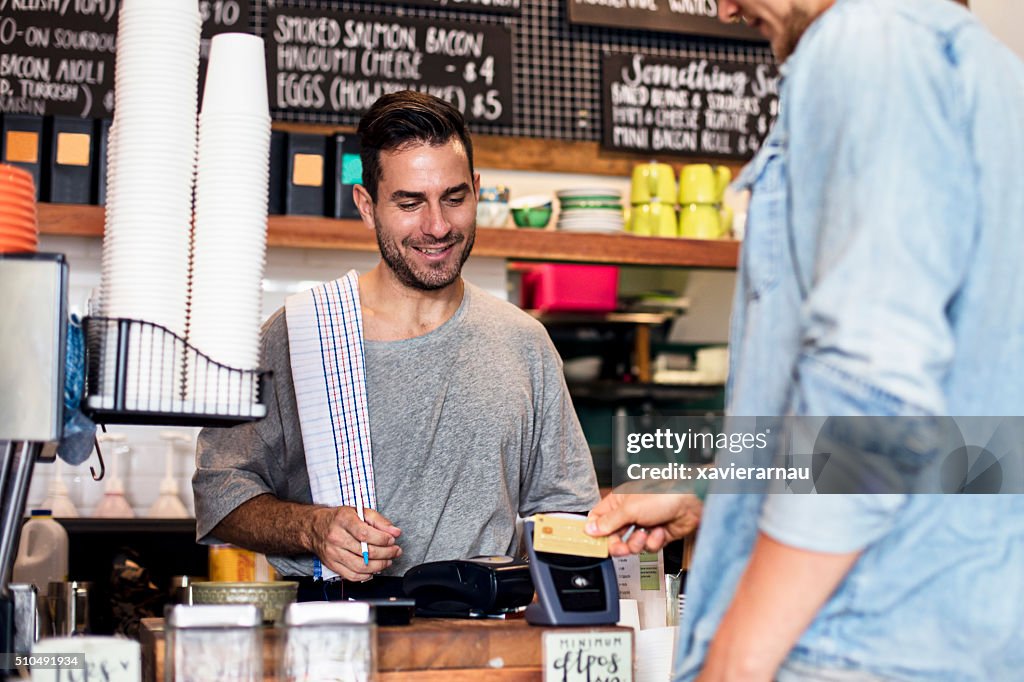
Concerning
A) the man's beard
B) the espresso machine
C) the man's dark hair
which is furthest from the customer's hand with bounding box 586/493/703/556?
the man's dark hair

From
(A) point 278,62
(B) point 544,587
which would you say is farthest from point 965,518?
(A) point 278,62

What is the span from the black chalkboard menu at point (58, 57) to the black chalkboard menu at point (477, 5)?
0.65m

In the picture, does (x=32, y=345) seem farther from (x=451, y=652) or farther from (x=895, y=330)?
(x=895, y=330)

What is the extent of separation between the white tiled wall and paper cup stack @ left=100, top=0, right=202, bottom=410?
90.3 inches

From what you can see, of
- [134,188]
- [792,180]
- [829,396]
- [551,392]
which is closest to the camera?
[829,396]

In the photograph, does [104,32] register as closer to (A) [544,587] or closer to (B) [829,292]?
(A) [544,587]

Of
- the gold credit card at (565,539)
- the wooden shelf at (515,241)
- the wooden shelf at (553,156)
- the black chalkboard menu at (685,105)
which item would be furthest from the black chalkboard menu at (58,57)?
the gold credit card at (565,539)

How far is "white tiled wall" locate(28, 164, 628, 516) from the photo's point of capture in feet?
11.6

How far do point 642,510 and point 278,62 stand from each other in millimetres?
2620

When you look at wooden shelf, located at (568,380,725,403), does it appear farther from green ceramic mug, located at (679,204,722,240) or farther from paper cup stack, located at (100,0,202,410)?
paper cup stack, located at (100,0,202,410)

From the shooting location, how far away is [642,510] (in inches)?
52.4

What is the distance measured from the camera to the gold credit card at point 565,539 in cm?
138

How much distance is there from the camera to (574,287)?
4773mm

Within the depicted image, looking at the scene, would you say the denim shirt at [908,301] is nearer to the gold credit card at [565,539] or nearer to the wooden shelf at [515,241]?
the gold credit card at [565,539]
